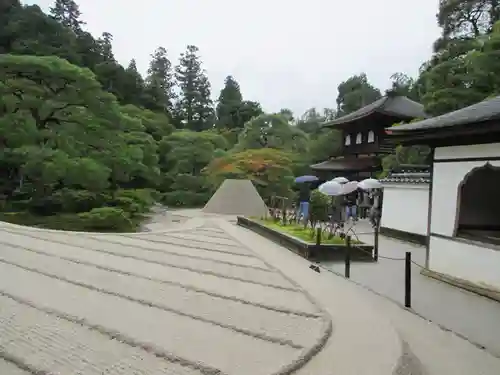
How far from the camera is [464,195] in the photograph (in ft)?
22.1

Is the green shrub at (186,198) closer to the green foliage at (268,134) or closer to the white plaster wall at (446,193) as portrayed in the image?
the green foliage at (268,134)

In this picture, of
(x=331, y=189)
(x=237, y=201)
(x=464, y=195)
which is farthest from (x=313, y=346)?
(x=237, y=201)

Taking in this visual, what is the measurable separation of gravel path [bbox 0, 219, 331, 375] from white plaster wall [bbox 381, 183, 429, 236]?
5.07 m

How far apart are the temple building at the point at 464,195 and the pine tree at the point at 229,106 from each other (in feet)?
99.2

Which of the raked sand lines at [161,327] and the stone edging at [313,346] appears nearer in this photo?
the stone edging at [313,346]

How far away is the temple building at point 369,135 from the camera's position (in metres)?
18.1

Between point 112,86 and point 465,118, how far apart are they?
991 inches

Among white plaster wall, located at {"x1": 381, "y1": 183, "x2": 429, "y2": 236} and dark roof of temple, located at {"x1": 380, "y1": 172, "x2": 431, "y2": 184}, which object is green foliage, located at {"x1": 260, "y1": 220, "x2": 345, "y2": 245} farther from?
dark roof of temple, located at {"x1": 380, "y1": 172, "x2": 431, "y2": 184}

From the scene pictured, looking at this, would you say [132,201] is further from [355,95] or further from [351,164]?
[355,95]

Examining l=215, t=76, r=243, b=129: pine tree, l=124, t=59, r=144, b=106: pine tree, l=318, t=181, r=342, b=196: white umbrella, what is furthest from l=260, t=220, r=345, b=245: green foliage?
l=215, t=76, r=243, b=129: pine tree

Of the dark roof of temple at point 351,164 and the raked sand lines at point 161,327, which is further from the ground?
the dark roof of temple at point 351,164

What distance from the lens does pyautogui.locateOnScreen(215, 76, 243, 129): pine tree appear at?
37188mm

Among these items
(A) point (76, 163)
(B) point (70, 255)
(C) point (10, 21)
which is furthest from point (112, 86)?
(B) point (70, 255)

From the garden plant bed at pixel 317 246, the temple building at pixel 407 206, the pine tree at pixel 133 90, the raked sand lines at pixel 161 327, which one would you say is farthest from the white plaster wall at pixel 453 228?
the pine tree at pixel 133 90
